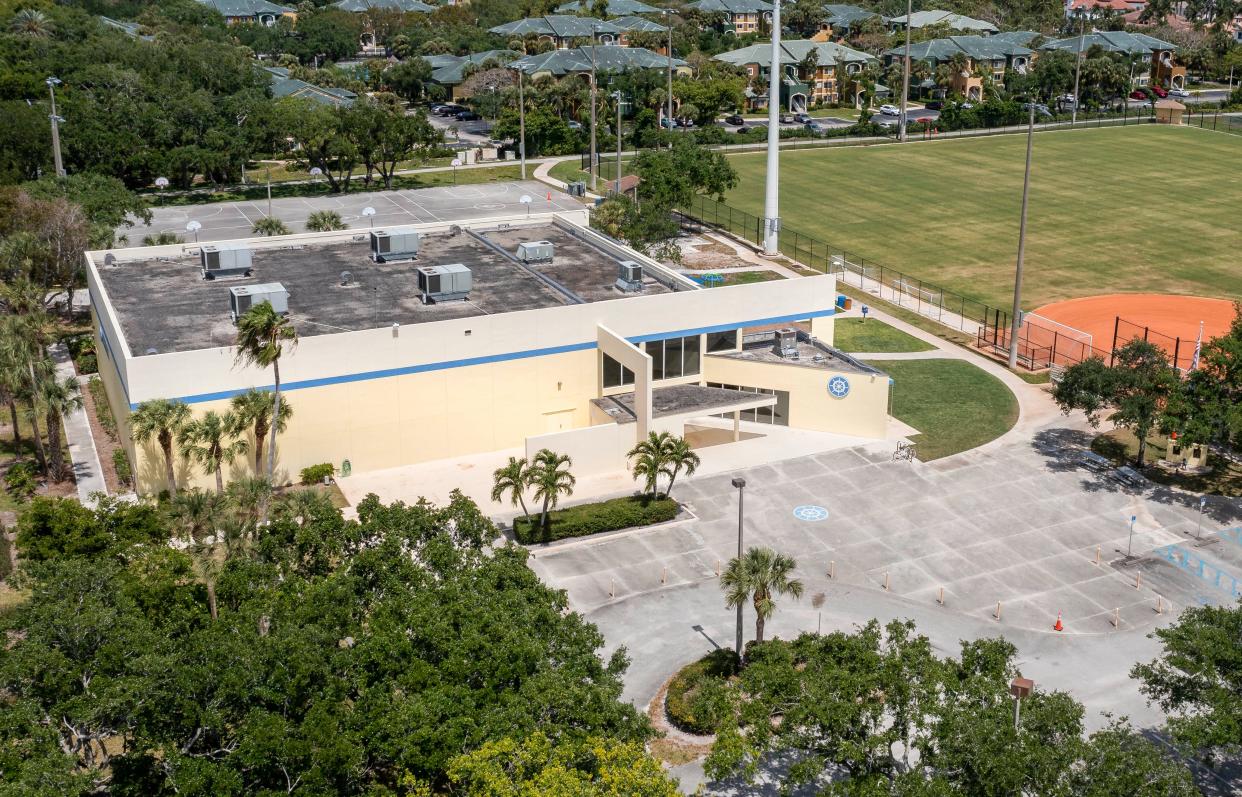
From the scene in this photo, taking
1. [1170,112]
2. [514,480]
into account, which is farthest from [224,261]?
[1170,112]

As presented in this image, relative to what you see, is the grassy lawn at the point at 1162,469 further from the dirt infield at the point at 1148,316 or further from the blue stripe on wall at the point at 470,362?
the blue stripe on wall at the point at 470,362

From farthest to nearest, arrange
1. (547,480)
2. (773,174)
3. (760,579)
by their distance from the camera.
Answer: (773,174)
(547,480)
(760,579)

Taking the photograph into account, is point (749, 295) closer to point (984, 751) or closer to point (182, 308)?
point (182, 308)

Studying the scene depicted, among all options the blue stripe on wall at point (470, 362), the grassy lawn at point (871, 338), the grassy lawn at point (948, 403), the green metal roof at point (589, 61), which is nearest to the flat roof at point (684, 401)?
the blue stripe on wall at point (470, 362)

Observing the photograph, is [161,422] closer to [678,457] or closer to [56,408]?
[56,408]

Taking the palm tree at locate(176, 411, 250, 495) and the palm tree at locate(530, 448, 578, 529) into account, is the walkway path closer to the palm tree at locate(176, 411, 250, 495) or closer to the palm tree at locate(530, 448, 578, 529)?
the palm tree at locate(176, 411, 250, 495)

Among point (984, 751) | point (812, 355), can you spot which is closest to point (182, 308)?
point (812, 355)
